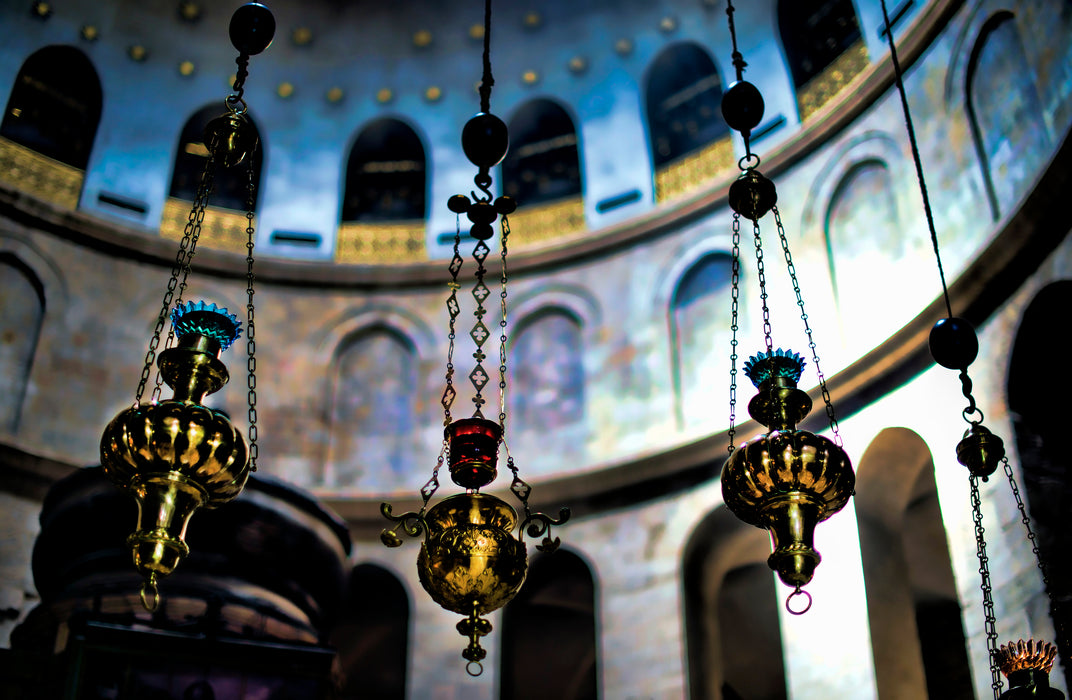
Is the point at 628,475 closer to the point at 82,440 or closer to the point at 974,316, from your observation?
the point at 974,316

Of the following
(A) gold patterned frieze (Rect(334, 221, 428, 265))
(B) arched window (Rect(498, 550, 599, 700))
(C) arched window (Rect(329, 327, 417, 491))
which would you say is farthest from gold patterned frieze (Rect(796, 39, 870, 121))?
(B) arched window (Rect(498, 550, 599, 700))

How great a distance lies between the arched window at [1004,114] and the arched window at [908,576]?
200cm

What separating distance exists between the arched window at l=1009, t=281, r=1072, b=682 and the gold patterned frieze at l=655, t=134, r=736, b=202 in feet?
14.7

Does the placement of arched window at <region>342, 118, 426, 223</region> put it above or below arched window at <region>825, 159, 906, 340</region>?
above

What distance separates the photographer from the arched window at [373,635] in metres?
11.3

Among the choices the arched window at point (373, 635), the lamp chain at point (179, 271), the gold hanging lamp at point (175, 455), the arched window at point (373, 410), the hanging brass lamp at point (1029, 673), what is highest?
the arched window at point (373, 410)

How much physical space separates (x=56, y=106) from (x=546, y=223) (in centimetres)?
543

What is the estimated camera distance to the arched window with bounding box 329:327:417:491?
1195cm

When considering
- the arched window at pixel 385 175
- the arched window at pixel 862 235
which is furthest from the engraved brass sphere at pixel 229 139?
the arched window at pixel 385 175

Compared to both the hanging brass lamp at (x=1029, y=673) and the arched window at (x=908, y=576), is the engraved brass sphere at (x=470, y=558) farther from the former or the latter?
the arched window at (x=908, y=576)

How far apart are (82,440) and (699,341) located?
5.93m

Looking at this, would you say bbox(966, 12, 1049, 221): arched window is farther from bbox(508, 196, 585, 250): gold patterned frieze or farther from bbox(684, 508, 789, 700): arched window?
bbox(508, 196, 585, 250): gold patterned frieze

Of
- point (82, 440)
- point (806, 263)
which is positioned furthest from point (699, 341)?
point (82, 440)

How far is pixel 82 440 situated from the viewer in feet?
36.5
